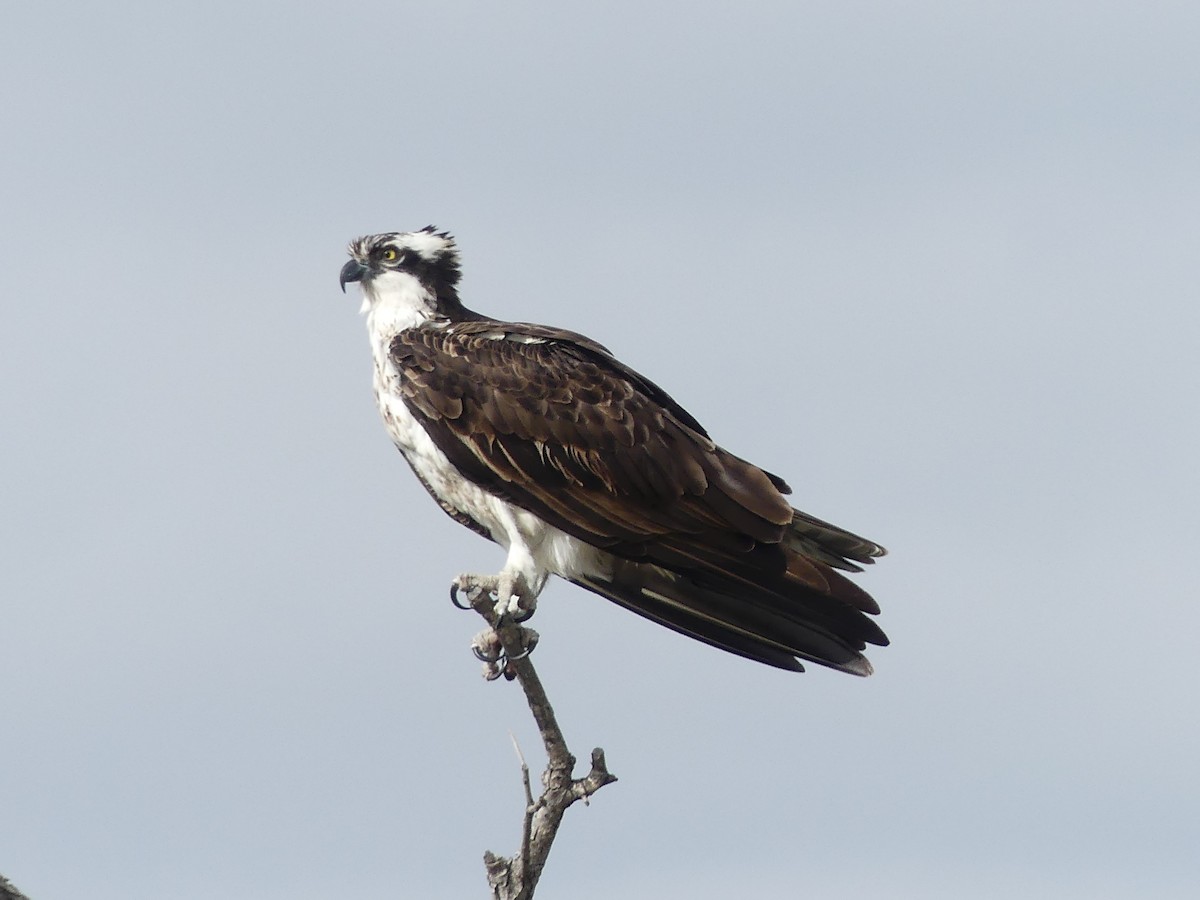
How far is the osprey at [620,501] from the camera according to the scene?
33.5 ft

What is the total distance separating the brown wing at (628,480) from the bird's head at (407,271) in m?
1.03

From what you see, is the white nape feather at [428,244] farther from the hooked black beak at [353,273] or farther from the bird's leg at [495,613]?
the bird's leg at [495,613]

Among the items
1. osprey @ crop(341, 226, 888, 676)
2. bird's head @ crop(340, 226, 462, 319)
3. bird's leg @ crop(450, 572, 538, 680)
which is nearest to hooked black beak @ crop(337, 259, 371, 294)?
bird's head @ crop(340, 226, 462, 319)

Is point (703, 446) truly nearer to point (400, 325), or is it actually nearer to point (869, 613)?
point (869, 613)

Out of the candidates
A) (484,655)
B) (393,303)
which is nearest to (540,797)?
(484,655)

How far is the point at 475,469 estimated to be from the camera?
1052 cm

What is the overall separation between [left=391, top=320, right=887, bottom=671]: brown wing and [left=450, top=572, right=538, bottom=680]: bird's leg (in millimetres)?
511

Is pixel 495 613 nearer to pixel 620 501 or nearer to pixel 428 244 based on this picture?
pixel 620 501

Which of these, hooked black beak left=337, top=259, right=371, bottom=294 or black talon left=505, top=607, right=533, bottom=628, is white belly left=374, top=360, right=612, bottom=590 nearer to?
black talon left=505, top=607, right=533, bottom=628

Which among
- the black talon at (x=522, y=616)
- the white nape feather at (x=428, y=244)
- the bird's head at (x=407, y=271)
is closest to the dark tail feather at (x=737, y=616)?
the black talon at (x=522, y=616)

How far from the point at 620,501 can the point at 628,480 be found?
0.42 ft

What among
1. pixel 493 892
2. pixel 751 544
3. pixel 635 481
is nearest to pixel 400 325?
pixel 635 481

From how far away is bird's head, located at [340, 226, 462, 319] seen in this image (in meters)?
11.7

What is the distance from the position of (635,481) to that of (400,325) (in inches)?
78.2
